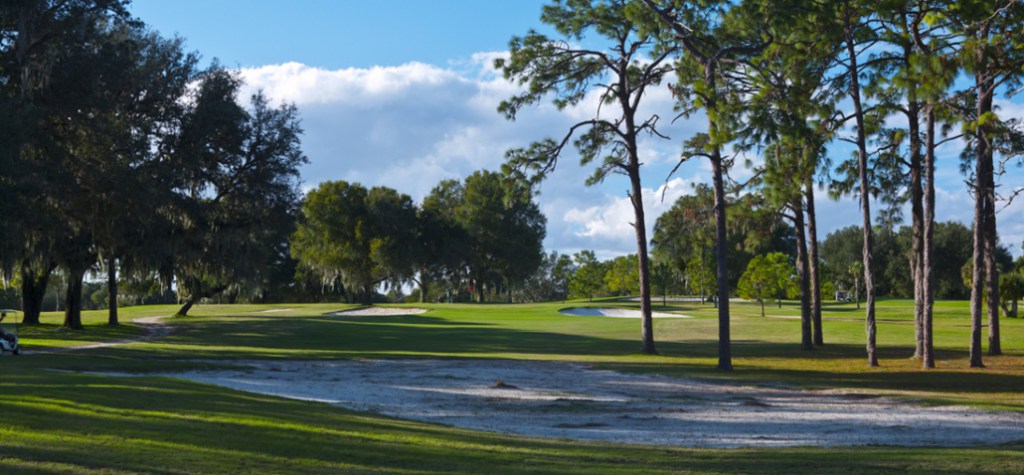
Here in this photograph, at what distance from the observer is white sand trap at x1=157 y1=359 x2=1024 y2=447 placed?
42.8ft

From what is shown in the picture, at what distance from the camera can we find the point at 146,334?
41062 millimetres

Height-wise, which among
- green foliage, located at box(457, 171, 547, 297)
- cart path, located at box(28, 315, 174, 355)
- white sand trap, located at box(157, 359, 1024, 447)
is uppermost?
green foliage, located at box(457, 171, 547, 297)

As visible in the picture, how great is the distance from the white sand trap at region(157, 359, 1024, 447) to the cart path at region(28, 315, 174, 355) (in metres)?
9.89

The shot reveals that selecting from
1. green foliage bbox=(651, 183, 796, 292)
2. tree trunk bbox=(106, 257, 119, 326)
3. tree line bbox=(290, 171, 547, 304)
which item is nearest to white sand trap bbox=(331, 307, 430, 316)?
tree line bbox=(290, 171, 547, 304)

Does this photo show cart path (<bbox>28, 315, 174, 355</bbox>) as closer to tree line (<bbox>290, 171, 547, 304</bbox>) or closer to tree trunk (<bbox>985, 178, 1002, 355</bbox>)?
tree line (<bbox>290, 171, 547, 304</bbox>)

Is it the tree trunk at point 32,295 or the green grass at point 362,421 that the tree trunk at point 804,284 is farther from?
the tree trunk at point 32,295

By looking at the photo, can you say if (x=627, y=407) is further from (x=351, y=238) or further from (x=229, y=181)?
(x=351, y=238)

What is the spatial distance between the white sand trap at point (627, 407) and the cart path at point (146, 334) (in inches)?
389

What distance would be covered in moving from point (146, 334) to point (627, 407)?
101 feet

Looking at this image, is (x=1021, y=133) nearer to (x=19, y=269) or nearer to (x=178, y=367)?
(x=178, y=367)

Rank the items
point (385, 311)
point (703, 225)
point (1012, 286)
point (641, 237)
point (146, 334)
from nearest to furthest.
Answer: point (641, 237) → point (703, 225) → point (146, 334) → point (1012, 286) → point (385, 311)

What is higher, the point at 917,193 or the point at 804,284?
the point at 917,193

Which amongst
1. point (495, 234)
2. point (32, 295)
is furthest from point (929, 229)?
point (495, 234)

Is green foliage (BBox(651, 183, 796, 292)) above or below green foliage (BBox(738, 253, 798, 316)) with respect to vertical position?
above
